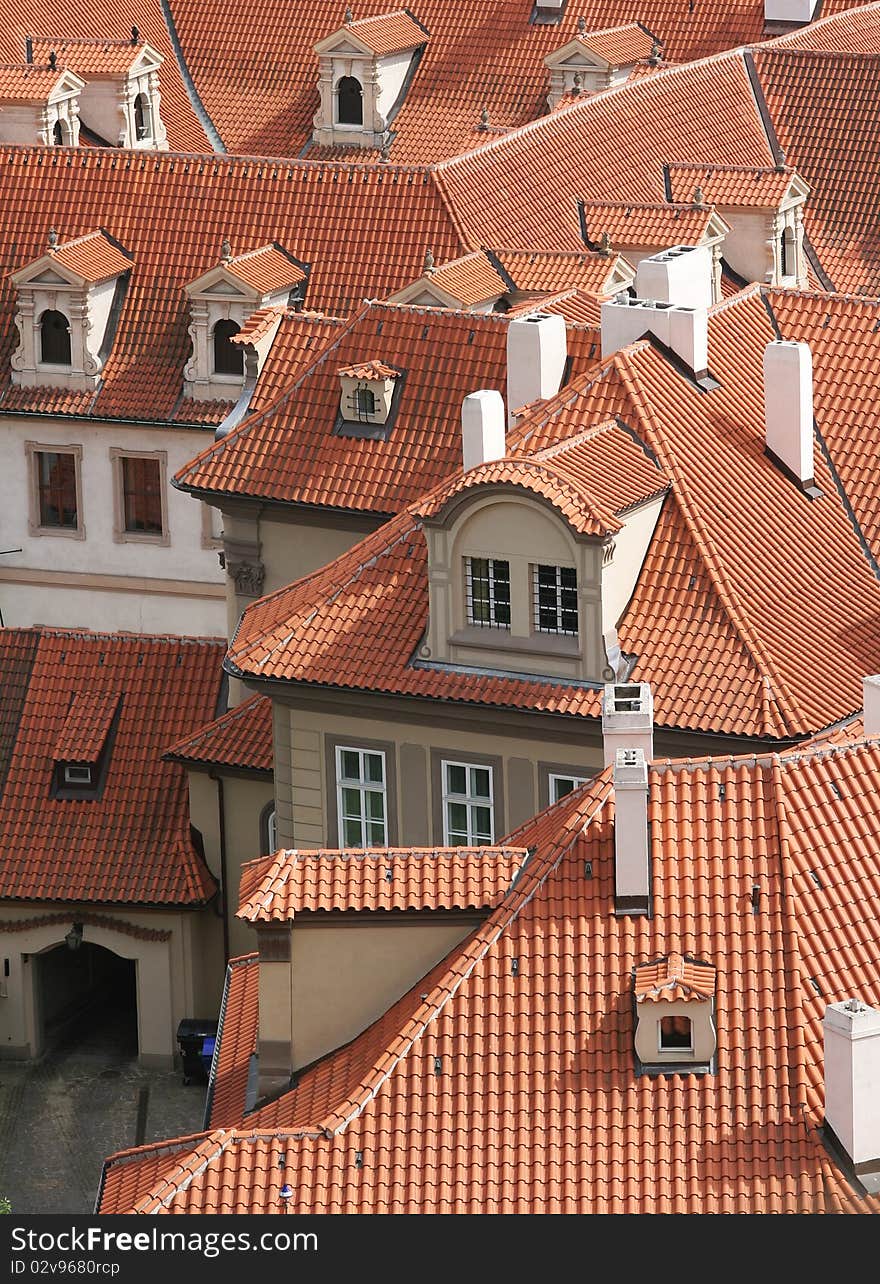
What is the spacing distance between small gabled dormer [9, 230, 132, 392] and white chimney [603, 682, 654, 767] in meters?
30.5

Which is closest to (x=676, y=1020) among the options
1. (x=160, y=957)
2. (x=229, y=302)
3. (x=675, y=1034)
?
(x=675, y=1034)

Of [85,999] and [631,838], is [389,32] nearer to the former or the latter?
[85,999]

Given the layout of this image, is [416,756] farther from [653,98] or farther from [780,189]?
[653,98]

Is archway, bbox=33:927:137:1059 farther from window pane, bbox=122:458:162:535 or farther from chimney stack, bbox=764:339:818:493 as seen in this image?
chimney stack, bbox=764:339:818:493

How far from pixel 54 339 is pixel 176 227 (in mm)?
3453

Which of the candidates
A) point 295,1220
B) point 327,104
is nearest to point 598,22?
point 327,104

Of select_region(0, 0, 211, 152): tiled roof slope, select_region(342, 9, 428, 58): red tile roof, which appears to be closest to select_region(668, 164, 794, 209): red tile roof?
select_region(342, 9, 428, 58): red tile roof

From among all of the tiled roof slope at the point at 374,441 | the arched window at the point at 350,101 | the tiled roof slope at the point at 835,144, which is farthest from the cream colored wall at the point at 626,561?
the arched window at the point at 350,101

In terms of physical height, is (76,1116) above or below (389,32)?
below

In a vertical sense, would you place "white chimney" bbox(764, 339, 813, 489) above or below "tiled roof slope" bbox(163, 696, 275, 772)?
above

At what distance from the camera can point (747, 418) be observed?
61.7 m

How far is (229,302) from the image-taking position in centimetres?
7831

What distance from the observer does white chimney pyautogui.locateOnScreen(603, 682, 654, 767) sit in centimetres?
5094

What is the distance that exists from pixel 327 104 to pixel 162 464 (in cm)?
1851
